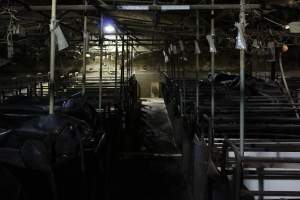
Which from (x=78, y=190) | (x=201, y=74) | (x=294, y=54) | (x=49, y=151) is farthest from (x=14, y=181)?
(x=294, y=54)

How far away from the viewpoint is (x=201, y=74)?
20750 millimetres

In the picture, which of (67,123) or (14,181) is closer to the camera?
(14,181)

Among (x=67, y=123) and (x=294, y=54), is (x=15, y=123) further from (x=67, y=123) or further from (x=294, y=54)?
(x=294, y=54)

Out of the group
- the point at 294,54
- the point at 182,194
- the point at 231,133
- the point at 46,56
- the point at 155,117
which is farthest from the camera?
the point at 294,54

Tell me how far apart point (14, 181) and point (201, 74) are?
1828cm

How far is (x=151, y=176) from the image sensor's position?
833 centimetres

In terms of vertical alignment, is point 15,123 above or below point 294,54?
below

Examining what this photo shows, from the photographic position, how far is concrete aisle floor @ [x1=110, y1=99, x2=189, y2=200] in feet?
23.8

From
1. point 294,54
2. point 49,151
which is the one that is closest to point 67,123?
point 49,151

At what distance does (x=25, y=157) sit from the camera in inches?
122

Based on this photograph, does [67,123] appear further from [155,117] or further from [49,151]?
[155,117]

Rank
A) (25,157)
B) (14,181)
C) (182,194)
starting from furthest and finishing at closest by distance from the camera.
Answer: (182,194) → (25,157) → (14,181)

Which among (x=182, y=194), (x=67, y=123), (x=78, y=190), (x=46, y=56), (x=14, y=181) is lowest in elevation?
(x=182, y=194)

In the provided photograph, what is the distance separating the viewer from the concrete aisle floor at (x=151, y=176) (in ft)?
23.8
